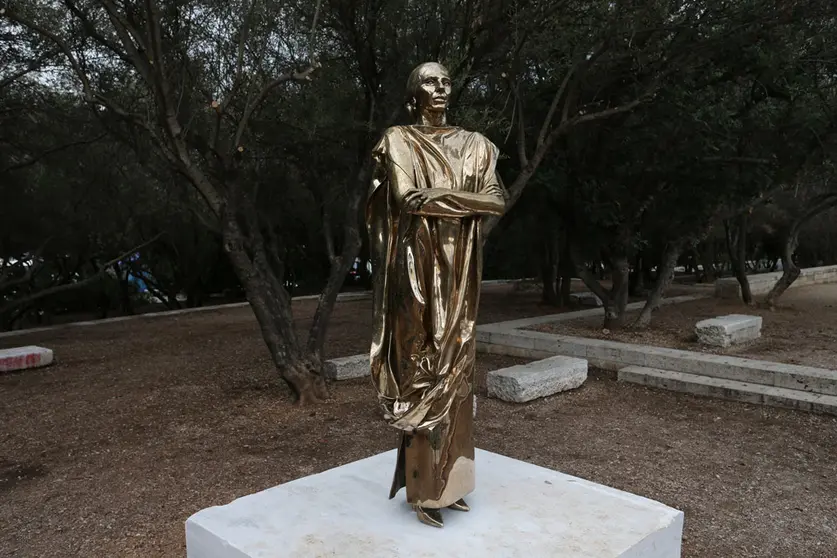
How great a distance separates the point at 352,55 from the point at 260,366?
4556 mm

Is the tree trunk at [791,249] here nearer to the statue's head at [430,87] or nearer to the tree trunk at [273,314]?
the tree trunk at [273,314]

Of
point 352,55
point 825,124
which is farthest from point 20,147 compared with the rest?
point 825,124

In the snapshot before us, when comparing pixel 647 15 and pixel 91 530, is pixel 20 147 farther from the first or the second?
pixel 647 15

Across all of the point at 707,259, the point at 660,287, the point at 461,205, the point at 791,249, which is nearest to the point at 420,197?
the point at 461,205

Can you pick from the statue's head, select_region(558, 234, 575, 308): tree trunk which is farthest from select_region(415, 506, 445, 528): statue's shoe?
select_region(558, 234, 575, 308): tree trunk

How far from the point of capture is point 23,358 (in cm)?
948

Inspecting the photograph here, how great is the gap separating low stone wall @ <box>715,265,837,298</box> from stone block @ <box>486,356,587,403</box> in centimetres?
964

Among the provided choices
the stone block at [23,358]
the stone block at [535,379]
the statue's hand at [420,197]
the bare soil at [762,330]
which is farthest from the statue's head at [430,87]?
the stone block at [23,358]

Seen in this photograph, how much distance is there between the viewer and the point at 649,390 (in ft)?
26.2

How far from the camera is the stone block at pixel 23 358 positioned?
370 inches

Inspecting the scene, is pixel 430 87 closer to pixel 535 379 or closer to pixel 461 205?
pixel 461 205

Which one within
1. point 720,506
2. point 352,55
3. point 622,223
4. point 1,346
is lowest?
point 720,506

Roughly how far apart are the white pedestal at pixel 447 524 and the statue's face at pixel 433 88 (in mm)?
2099

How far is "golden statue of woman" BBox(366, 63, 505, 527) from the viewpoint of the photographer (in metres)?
3.10
